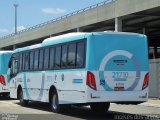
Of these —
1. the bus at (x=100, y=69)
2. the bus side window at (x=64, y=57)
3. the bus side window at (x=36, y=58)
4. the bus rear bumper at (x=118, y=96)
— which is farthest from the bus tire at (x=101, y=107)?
the bus side window at (x=36, y=58)

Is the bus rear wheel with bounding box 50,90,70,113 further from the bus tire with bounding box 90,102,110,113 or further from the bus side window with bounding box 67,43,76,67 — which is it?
the bus side window with bounding box 67,43,76,67

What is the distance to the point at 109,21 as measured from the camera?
142 ft

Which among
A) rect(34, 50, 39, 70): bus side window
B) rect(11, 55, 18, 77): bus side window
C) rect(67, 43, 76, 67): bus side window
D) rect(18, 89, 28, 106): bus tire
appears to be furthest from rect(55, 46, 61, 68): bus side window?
rect(11, 55, 18, 77): bus side window

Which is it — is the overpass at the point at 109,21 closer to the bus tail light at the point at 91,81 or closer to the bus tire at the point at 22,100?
the bus tire at the point at 22,100

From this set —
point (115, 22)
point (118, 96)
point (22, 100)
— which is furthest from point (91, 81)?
point (115, 22)

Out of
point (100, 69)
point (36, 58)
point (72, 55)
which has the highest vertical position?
point (36, 58)

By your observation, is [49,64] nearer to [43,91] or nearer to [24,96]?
[43,91]

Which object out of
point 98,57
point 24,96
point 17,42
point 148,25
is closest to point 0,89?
point 24,96

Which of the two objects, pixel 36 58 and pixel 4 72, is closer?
pixel 36 58

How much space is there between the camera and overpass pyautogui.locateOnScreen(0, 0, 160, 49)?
121 ft

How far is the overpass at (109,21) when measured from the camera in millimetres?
37000

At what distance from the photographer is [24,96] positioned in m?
23.5

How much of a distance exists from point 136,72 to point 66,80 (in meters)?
2.74

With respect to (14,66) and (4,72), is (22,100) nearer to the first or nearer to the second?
(14,66)
